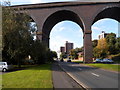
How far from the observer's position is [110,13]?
56719 millimetres

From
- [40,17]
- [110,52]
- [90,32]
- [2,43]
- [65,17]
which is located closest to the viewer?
[2,43]

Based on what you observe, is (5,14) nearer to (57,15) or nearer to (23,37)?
(23,37)

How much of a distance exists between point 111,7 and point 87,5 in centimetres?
722

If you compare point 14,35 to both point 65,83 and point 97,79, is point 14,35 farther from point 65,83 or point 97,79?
point 65,83

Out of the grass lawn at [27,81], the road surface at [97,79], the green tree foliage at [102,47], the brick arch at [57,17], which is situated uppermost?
the brick arch at [57,17]

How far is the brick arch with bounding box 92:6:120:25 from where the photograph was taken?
52.1m

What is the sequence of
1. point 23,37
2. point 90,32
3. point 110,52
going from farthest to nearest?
point 110,52
point 90,32
point 23,37

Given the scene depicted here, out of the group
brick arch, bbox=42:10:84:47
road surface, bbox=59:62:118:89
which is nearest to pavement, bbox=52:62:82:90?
road surface, bbox=59:62:118:89

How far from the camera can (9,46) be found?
88.9 feet

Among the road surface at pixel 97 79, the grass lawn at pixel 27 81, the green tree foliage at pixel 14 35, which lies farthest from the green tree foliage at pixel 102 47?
the grass lawn at pixel 27 81

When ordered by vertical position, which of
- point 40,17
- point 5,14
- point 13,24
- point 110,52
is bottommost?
point 110,52

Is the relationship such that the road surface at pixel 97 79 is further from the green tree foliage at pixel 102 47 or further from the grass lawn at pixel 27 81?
the green tree foliage at pixel 102 47

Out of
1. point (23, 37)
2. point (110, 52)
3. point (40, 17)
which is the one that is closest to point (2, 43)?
point (23, 37)

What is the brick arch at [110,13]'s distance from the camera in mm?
52094
